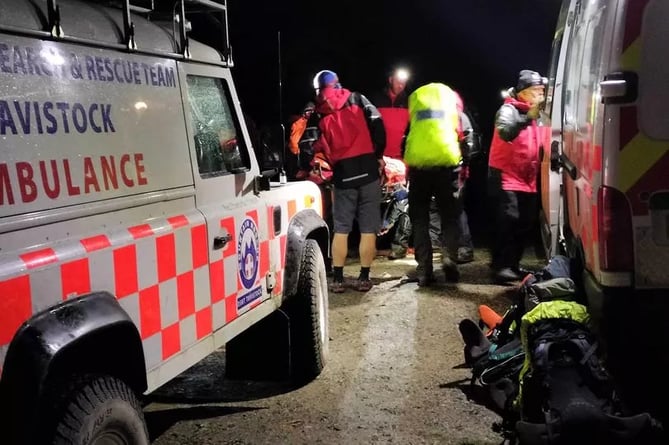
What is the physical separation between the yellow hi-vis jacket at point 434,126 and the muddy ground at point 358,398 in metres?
→ 1.45

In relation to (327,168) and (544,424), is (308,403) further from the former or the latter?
(327,168)

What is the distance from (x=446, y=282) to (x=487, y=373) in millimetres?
3221

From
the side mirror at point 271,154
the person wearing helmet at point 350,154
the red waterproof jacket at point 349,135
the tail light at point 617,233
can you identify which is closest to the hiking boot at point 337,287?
the person wearing helmet at point 350,154

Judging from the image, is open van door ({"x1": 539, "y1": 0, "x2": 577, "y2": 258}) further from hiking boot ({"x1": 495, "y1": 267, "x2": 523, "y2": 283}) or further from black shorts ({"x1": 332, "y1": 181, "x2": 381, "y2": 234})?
black shorts ({"x1": 332, "y1": 181, "x2": 381, "y2": 234})

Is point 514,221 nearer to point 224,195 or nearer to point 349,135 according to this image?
point 349,135

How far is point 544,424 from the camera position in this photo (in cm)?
312

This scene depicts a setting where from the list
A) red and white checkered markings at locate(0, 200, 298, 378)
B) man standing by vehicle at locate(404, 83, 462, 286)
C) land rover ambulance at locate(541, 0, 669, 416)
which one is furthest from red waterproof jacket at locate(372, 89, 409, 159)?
land rover ambulance at locate(541, 0, 669, 416)

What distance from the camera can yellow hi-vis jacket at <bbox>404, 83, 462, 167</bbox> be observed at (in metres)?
6.87

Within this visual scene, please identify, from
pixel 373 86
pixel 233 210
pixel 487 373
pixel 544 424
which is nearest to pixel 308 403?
pixel 487 373

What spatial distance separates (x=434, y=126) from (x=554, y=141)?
61.4 inches

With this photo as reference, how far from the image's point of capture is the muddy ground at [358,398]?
4027 mm

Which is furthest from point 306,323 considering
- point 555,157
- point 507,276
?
point 507,276

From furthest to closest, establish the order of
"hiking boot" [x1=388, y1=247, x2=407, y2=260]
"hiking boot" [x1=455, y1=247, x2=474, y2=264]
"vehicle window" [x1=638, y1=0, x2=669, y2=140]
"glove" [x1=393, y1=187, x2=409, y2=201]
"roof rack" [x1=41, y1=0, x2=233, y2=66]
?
"glove" [x1=393, y1=187, x2=409, y2=201] → "hiking boot" [x1=388, y1=247, x2=407, y2=260] → "hiking boot" [x1=455, y1=247, x2=474, y2=264] → "vehicle window" [x1=638, y1=0, x2=669, y2=140] → "roof rack" [x1=41, y1=0, x2=233, y2=66]

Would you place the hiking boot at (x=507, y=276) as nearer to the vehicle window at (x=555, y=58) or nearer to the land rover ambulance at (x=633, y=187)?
the vehicle window at (x=555, y=58)
